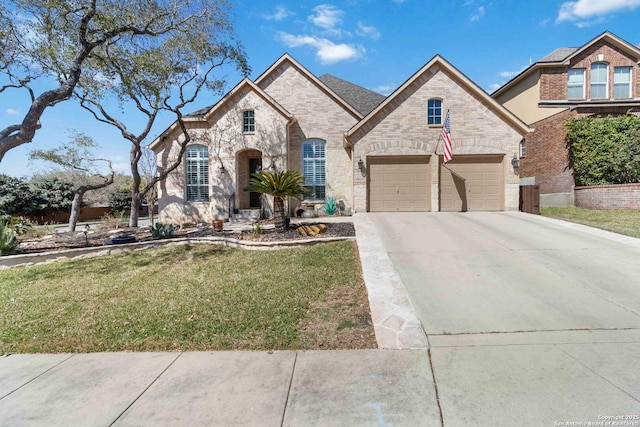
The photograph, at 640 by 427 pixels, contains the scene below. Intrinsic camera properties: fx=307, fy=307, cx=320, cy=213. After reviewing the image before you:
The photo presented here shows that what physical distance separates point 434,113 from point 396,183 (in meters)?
3.48

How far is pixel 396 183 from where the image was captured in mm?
13797

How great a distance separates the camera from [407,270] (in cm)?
634

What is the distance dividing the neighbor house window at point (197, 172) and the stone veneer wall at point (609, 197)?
702 inches

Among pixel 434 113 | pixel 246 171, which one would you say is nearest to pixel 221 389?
pixel 434 113

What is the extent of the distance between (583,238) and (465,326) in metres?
6.76

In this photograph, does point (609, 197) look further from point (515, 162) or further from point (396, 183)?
point (396, 183)

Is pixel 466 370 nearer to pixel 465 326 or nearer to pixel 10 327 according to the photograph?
pixel 465 326

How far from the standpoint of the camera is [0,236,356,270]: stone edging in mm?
8695

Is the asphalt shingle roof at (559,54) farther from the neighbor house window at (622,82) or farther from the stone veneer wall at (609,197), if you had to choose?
the stone veneer wall at (609,197)

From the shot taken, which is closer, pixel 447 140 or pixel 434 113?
pixel 447 140

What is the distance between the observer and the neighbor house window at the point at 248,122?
48.9 feet

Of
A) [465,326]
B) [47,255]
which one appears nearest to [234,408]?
[465,326]

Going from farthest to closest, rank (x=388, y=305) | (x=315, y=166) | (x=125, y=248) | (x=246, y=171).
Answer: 1. (x=246, y=171)
2. (x=315, y=166)
3. (x=125, y=248)
4. (x=388, y=305)

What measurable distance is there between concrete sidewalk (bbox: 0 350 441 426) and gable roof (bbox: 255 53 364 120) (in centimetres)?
1374
